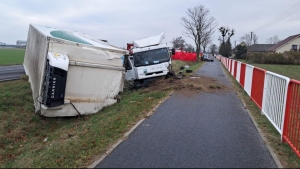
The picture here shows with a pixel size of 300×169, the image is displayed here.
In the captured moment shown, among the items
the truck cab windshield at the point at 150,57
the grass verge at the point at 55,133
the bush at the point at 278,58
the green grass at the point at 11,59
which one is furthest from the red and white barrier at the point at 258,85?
the bush at the point at 278,58

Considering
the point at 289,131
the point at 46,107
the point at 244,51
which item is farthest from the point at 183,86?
the point at 244,51

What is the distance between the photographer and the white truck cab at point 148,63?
1452 centimetres

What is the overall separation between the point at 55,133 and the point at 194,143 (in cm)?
425

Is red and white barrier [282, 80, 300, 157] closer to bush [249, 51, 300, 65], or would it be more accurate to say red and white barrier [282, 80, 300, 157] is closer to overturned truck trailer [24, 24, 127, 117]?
overturned truck trailer [24, 24, 127, 117]

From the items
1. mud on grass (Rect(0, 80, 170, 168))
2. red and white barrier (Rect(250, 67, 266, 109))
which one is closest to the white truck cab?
mud on grass (Rect(0, 80, 170, 168))

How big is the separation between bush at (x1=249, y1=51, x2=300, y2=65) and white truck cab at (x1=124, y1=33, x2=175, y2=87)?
35.4m

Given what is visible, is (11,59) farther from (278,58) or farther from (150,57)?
(278,58)

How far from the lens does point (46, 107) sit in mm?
8156

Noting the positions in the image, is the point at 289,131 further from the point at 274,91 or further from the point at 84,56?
the point at 84,56

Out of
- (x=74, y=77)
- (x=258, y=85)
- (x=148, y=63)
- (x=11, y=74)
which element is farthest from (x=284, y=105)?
(x=11, y=74)

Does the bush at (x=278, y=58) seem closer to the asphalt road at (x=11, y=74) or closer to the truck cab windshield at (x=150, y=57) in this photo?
the truck cab windshield at (x=150, y=57)

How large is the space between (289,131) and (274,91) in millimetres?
1379

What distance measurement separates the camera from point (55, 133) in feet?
24.7

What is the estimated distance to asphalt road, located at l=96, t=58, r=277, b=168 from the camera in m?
4.30
